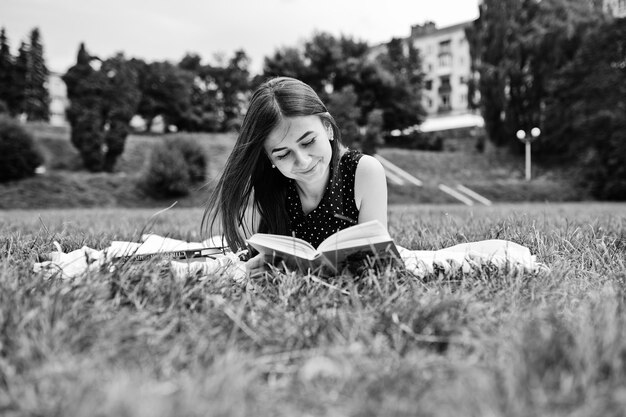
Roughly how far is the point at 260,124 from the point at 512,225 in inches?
74.8

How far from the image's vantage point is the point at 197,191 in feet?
23.9

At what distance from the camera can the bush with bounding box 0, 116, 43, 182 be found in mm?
12922

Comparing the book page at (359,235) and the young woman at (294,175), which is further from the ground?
the young woman at (294,175)

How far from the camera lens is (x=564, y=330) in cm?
105

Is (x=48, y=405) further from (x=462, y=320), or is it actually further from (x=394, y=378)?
(x=462, y=320)

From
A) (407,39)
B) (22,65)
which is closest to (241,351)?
(22,65)

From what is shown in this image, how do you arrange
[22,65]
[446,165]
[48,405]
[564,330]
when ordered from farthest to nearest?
[22,65] → [446,165] → [564,330] → [48,405]

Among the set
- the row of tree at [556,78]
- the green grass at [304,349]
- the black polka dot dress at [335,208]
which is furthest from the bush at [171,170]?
the row of tree at [556,78]

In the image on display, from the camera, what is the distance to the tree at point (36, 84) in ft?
82.0

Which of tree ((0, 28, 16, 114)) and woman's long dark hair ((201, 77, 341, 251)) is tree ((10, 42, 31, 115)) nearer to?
tree ((0, 28, 16, 114))

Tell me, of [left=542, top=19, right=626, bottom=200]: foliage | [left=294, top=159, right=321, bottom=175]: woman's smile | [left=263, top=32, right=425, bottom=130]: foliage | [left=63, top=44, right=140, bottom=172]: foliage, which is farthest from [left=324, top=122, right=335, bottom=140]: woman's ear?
[left=263, top=32, right=425, bottom=130]: foliage

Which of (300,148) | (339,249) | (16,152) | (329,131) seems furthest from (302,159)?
(16,152)

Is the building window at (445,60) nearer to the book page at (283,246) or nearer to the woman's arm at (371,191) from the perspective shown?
the woman's arm at (371,191)

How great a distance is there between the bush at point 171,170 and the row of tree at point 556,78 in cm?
1340
